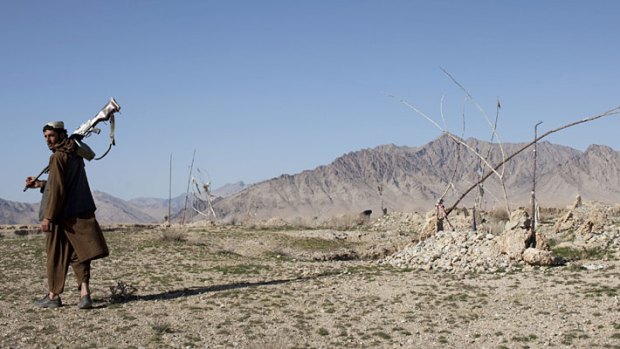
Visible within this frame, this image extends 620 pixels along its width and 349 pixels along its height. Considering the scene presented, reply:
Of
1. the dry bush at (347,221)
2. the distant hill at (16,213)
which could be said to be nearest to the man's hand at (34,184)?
the dry bush at (347,221)

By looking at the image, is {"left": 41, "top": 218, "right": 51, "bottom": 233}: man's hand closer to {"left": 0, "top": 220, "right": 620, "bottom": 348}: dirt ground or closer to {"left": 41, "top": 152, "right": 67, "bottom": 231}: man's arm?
{"left": 41, "top": 152, "right": 67, "bottom": 231}: man's arm

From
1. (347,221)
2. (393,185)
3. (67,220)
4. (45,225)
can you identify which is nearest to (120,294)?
(67,220)

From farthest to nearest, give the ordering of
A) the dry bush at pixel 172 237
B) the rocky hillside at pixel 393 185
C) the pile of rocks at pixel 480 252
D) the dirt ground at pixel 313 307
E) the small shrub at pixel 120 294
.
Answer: the rocky hillside at pixel 393 185
the dry bush at pixel 172 237
the pile of rocks at pixel 480 252
the small shrub at pixel 120 294
the dirt ground at pixel 313 307

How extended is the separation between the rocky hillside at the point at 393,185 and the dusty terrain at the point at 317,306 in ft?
319

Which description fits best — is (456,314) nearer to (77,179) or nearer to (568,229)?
(77,179)

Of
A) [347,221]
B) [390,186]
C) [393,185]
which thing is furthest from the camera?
[393,185]

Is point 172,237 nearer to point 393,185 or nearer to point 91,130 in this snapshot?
point 91,130

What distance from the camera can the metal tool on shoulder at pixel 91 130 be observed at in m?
10.3

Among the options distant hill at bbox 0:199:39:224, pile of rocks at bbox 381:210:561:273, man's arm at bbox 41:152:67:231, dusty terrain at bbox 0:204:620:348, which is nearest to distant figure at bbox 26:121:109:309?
man's arm at bbox 41:152:67:231

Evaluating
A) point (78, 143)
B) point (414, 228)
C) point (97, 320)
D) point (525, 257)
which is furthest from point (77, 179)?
point (414, 228)

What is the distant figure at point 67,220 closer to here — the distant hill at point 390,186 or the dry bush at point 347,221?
the dry bush at point 347,221

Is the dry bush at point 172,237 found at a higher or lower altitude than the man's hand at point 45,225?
lower

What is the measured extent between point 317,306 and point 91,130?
494cm

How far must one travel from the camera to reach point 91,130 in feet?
34.9
